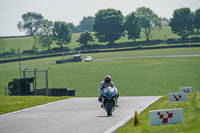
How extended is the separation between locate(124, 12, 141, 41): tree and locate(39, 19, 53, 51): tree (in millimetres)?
24480

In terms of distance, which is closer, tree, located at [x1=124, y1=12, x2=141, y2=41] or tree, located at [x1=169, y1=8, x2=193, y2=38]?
tree, located at [x1=169, y1=8, x2=193, y2=38]

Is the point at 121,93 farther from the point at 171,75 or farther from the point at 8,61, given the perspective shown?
the point at 8,61

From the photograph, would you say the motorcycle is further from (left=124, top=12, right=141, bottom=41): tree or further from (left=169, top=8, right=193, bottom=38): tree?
(left=124, top=12, right=141, bottom=41): tree

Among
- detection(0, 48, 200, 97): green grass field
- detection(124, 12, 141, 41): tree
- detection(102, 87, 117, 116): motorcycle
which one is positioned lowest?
detection(0, 48, 200, 97): green grass field

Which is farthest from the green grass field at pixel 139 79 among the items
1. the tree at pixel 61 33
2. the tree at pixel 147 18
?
the tree at pixel 147 18

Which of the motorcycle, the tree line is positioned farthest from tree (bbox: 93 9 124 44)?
the motorcycle

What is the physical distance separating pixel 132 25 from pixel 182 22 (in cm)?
1571

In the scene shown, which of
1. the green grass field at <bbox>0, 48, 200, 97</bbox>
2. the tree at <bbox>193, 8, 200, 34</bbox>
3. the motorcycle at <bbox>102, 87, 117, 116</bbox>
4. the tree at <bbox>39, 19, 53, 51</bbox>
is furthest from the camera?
the tree at <bbox>39, 19, 53, 51</bbox>

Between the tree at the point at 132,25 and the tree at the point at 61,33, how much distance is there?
1916 cm

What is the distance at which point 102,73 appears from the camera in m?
59.3

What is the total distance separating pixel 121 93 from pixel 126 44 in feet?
243

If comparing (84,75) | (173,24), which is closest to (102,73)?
(84,75)

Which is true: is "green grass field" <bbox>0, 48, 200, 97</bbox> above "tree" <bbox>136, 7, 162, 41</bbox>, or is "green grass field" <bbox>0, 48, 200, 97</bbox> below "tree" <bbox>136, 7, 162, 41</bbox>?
below

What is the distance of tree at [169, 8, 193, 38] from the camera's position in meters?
129
